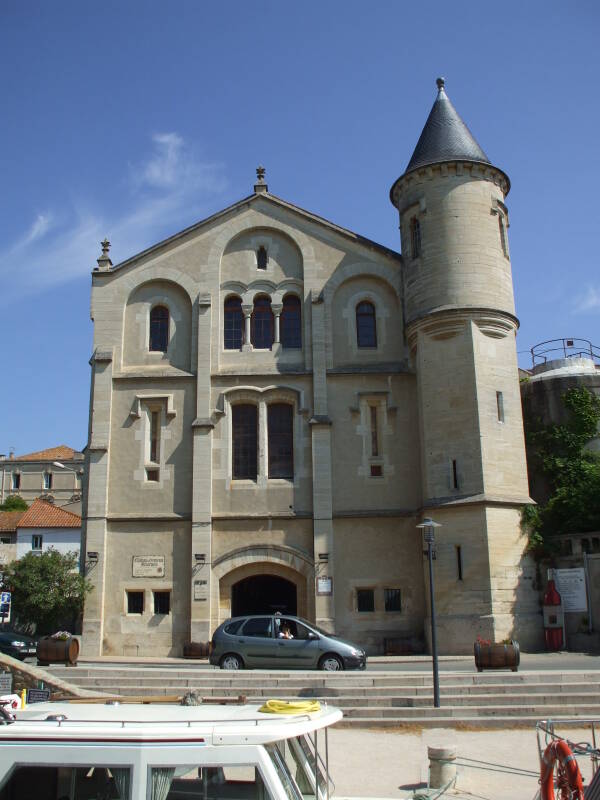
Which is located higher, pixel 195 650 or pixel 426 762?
pixel 195 650

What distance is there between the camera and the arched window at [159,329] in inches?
1172

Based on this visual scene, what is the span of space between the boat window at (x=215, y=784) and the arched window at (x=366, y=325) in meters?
23.6

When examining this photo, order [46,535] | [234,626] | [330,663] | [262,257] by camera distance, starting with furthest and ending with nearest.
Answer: [46,535]
[262,257]
[234,626]
[330,663]

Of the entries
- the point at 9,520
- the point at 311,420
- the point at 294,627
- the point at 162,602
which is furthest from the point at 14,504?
the point at 294,627

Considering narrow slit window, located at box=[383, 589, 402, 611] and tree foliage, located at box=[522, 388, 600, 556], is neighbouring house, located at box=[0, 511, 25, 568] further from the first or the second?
tree foliage, located at box=[522, 388, 600, 556]

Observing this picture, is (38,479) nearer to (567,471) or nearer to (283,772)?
(567,471)

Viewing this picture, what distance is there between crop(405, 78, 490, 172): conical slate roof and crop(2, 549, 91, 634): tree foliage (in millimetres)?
19992

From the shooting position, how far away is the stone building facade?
26.0 meters

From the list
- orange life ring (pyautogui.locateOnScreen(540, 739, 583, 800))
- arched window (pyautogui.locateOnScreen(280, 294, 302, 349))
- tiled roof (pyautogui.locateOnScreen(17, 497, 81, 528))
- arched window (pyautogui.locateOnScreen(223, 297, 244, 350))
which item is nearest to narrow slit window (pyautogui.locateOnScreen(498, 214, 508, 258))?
arched window (pyautogui.locateOnScreen(280, 294, 302, 349))

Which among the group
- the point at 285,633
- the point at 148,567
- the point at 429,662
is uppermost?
the point at 148,567

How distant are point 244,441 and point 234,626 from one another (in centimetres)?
889

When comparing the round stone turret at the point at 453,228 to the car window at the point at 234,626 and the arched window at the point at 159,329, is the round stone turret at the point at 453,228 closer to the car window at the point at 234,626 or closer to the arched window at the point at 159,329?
the arched window at the point at 159,329

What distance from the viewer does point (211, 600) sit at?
26.8 metres

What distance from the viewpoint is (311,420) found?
91.6 feet
